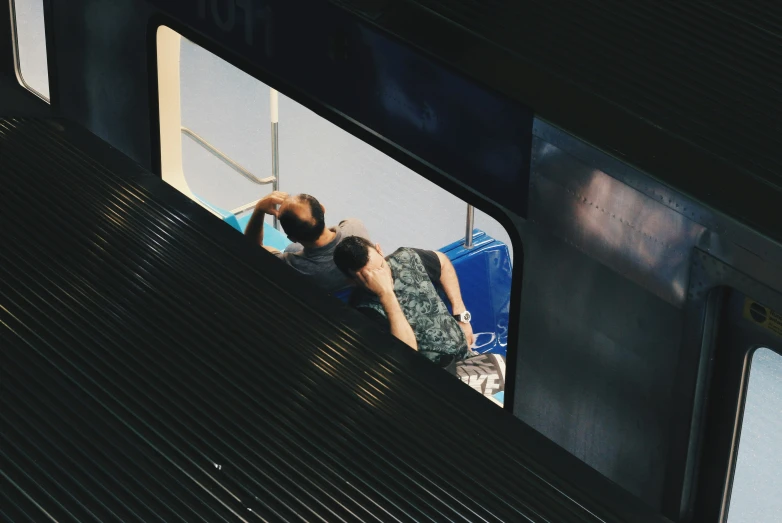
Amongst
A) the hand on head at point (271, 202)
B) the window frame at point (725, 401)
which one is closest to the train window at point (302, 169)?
the hand on head at point (271, 202)

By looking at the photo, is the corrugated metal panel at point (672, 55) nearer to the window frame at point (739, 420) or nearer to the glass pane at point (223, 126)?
the window frame at point (739, 420)

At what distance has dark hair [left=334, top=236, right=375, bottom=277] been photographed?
4.21 m

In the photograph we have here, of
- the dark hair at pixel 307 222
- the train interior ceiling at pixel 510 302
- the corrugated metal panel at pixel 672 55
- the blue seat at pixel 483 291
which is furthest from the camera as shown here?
the blue seat at pixel 483 291

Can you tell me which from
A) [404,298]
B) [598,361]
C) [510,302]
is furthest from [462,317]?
[598,361]

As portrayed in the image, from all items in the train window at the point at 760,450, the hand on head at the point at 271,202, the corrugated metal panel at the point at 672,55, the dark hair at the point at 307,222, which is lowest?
the train window at the point at 760,450

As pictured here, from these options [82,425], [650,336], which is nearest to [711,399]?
[650,336]

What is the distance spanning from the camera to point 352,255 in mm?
4219

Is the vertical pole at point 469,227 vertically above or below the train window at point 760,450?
above

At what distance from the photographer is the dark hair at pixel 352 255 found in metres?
4.21

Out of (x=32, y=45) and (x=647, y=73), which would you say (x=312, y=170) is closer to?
(x=32, y=45)

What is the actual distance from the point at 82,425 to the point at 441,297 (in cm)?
249

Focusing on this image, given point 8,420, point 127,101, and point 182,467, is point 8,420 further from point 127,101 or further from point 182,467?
point 127,101

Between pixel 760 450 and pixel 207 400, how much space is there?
4.43 ft

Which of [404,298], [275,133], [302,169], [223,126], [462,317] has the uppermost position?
[223,126]
